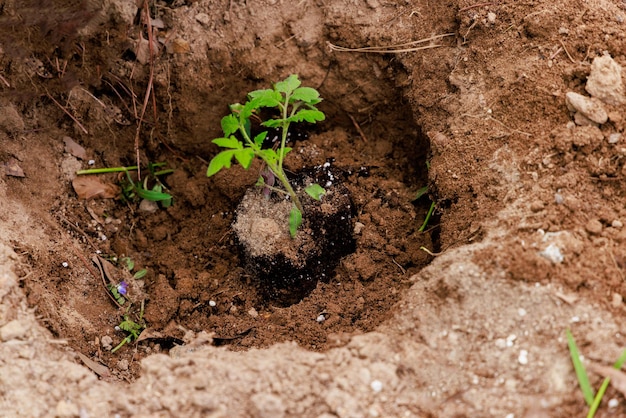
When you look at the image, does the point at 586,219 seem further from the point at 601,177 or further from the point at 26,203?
the point at 26,203

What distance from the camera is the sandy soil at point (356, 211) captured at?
6.40 feet

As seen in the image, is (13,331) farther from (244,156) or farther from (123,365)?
(244,156)

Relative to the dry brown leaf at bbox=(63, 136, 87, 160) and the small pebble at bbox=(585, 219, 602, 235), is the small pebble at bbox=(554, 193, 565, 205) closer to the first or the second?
the small pebble at bbox=(585, 219, 602, 235)

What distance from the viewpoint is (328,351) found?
2.10 meters

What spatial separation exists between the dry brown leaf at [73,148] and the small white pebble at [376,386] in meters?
1.92

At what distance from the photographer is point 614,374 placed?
181 centimetres

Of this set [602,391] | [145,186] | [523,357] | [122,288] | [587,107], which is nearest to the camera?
[602,391]

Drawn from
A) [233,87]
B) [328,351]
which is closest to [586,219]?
[328,351]

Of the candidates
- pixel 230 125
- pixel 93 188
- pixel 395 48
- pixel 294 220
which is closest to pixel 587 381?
pixel 294 220

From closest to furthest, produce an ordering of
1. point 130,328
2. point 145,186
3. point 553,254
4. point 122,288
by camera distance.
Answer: point 553,254 < point 130,328 < point 122,288 < point 145,186

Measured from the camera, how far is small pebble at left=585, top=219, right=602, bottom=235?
2107 mm

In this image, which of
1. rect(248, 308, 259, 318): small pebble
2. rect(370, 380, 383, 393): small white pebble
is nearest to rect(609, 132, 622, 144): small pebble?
rect(370, 380, 383, 393): small white pebble

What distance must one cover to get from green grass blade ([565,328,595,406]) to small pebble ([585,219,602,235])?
0.42 m

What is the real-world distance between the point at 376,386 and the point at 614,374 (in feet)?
2.38
